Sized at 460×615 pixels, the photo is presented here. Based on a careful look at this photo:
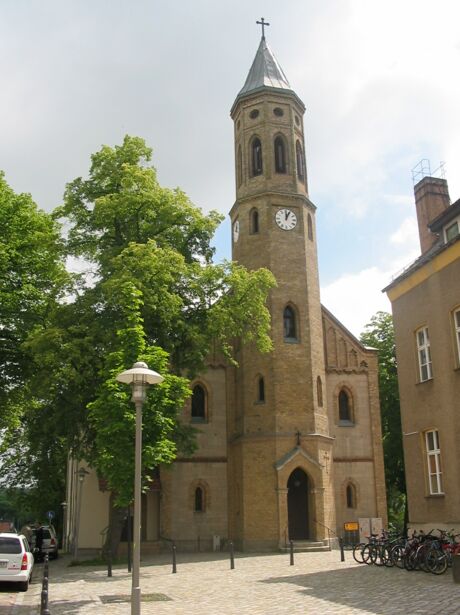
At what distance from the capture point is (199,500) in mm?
30734

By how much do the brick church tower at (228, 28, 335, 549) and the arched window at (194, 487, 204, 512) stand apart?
135 cm

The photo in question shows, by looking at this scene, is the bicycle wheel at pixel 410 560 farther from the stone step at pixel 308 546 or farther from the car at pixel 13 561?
the stone step at pixel 308 546

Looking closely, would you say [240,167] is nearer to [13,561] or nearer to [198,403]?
[198,403]

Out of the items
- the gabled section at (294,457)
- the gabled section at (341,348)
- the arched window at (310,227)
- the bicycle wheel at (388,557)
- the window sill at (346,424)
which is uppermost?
the arched window at (310,227)

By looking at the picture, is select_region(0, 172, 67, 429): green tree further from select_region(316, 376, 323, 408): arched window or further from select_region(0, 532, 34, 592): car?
select_region(316, 376, 323, 408): arched window

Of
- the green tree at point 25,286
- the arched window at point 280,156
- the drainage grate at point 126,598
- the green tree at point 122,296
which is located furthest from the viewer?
the arched window at point 280,156

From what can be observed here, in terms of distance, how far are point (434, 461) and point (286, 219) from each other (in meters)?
16.3

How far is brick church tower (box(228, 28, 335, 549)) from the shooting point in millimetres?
28078

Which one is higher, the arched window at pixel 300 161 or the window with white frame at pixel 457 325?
the arched window at pixel 300 161

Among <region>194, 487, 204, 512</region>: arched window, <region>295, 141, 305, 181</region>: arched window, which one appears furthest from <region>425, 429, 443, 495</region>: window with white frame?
<region>295, 141, 305, 181</region>: arched window

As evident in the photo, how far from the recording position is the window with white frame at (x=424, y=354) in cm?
1866

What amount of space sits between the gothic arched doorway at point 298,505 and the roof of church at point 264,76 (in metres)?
19.1

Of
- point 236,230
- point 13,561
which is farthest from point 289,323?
point 13,561

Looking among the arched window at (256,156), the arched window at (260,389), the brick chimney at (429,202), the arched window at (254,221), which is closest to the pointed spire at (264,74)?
the arched window at (256,156)
